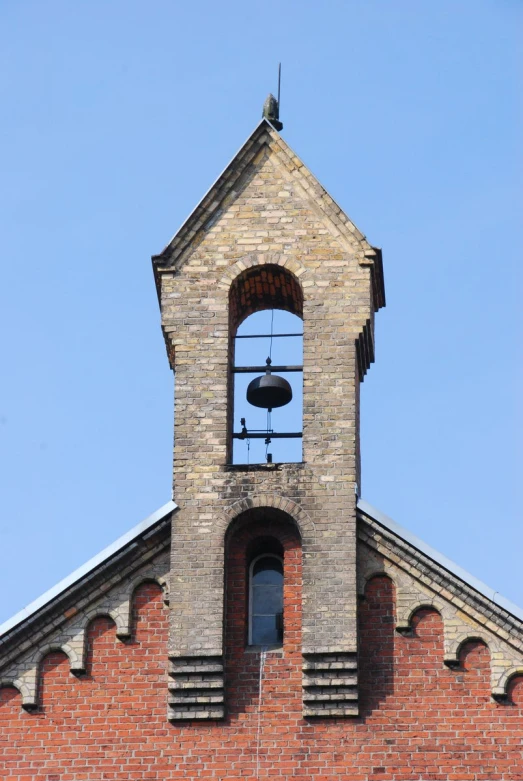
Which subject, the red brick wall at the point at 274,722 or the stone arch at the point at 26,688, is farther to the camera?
the stone arch at the point at 26,688

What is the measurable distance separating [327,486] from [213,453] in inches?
55.2

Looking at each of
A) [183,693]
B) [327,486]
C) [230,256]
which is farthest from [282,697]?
[230,256]

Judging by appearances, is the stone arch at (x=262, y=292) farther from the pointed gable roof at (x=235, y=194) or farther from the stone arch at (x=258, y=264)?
the pointed gable roof at (x=235, y=194)

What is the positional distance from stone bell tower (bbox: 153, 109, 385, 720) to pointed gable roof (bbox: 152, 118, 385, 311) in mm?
17

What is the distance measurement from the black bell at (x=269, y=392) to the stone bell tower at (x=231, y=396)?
2.70 feet

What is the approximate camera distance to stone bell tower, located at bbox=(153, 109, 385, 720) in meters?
20.9

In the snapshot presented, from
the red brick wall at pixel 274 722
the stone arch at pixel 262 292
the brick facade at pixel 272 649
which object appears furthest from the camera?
the stone arch at pixel 262 292

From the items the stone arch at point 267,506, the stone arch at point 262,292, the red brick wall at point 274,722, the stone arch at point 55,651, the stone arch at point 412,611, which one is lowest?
the red brick wall at point 274,722

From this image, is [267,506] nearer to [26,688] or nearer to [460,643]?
[460,643]

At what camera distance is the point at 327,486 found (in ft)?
71.2

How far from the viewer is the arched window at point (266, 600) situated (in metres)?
21.5

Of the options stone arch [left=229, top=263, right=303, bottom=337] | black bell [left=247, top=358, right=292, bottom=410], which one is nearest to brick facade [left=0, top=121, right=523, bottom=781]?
stone arch [left=229, top=263, right=303, bottom=337]

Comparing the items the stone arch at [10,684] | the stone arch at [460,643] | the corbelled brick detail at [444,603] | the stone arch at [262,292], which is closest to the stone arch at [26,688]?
the stone arch at [10,684]

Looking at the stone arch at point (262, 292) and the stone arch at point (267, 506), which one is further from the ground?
the stone arch at point (262, 292)
